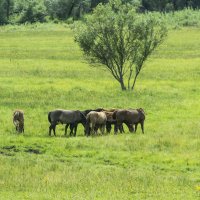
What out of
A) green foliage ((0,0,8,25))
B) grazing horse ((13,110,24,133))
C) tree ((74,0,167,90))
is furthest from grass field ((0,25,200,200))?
green foliage ((0,0,8,25))

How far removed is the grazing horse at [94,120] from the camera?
2839cm

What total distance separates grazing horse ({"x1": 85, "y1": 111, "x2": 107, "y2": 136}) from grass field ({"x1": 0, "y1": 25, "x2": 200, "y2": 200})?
58cm

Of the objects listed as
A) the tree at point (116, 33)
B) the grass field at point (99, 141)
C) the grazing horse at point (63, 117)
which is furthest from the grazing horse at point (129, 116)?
the tree at point (116, 33)

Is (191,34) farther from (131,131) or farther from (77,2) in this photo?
(131,131)

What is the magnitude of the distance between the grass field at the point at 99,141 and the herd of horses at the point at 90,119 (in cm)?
59

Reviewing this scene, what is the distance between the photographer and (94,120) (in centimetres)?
2839

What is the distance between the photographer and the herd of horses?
28.6 metres

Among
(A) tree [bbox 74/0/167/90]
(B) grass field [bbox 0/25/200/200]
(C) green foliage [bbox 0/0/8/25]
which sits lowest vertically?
(C) green foliage [bbox 0/0/8/25]

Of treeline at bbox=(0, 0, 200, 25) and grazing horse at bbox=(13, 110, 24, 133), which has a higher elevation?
grazing horse at bbox=(13, 110, 24, 133)

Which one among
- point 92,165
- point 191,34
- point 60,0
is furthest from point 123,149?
point 60,0

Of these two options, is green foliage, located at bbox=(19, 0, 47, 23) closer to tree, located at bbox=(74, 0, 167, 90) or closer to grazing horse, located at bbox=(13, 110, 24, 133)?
tree, located at bbox=(74, 0, 167, 90)

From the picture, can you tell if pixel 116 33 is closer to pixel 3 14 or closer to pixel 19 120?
pixel 19 120

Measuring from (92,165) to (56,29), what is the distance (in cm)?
9449

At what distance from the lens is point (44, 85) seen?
47.3 metres
